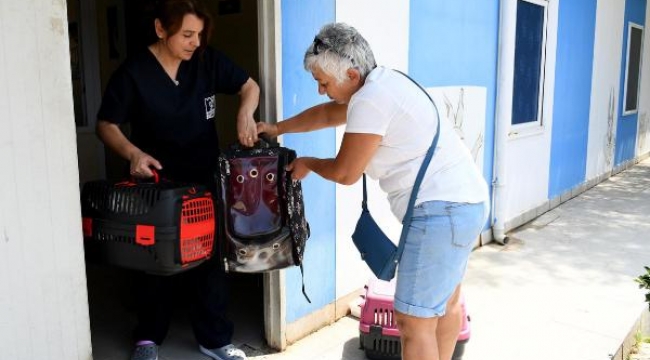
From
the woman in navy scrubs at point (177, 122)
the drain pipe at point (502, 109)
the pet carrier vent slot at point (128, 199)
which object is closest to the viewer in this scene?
the pet carrier vent slot at point (128, 199)

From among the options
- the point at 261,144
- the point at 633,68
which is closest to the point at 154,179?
the point at 261,144

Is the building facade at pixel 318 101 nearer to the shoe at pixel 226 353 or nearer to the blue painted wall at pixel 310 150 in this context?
the blue painted wall at pixel 310 150

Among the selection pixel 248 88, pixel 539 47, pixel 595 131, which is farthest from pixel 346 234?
pixel 595 131

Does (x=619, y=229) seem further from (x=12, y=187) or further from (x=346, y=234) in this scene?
(x=12, y=187)

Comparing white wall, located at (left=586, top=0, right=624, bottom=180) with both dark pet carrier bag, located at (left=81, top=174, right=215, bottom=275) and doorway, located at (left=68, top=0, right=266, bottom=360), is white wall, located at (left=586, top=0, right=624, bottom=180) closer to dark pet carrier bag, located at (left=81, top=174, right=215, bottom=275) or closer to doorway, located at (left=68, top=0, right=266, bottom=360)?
doorway, located at (left=68, top=0, right=266, bottom=360)

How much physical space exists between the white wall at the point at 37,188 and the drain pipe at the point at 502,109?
3.84 m

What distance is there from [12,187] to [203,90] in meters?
0.96

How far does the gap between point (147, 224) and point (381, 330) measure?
1.32m

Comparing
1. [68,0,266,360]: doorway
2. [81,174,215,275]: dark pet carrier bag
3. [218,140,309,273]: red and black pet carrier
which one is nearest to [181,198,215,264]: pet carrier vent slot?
[81,174,215,275]: dark pet carrier bag

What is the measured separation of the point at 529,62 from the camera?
5.73m

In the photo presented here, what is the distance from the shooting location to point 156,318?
9.29 ft

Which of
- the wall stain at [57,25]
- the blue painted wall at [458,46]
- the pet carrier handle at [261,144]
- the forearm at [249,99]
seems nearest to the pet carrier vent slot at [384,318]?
the pet carrier handle at [261,144]

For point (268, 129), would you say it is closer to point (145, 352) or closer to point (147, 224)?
point (147, 224)

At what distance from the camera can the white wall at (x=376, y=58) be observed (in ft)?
11.3
